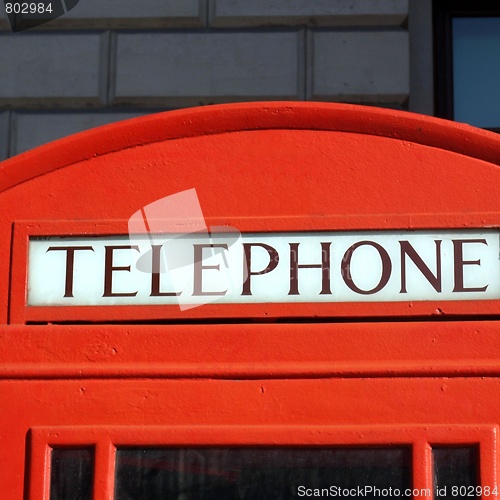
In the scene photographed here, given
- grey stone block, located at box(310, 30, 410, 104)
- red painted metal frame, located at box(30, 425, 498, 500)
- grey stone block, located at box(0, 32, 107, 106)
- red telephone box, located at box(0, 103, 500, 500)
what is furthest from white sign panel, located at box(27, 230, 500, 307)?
grey stone block, located at box(0, 32, 107, 106)

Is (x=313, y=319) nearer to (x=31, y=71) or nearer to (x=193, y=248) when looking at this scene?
(x=193, y=248)

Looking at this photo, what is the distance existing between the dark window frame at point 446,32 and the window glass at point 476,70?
0.04m

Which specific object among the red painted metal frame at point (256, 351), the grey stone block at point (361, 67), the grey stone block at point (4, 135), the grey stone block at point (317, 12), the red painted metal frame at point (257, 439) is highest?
the grey stone block at point (317, 12)

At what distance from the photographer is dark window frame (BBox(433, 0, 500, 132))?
5.34 metres

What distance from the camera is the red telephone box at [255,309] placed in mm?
1826

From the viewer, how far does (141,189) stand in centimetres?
199

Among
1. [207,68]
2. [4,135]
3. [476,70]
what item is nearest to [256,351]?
[207,68]

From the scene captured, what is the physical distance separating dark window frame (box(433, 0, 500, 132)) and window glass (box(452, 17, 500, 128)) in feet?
0.12

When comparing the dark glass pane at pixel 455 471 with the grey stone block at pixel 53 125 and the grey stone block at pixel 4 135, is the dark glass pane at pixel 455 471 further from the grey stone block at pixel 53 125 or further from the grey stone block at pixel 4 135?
the grey stone block at pixel 4 135

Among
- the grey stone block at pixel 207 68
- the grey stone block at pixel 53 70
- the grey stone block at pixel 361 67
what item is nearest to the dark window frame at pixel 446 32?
the grey stone block at pixel 361 67

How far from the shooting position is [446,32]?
545 centimetres

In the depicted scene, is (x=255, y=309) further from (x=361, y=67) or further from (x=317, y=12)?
(x=317, y=12)

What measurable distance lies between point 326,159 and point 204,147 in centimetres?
28

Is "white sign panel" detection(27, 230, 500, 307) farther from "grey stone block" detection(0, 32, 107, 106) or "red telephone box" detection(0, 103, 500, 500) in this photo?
"grey stone block" detection(0, 32, 107, 106)
